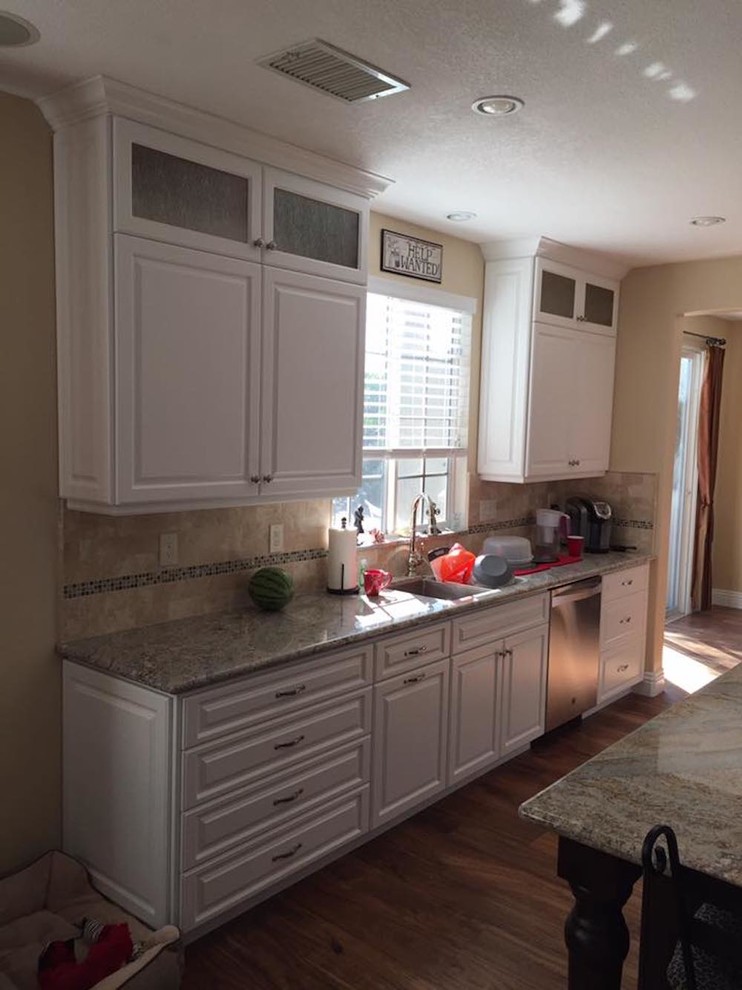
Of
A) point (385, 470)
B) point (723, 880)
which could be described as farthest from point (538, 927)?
point (385, 470)

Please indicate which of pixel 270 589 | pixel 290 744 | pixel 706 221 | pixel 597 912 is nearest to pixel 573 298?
pixel 706 221

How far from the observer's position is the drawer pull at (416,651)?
3.13 m

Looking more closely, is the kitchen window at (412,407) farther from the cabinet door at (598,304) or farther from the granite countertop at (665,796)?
the granite countertop at (665,796)

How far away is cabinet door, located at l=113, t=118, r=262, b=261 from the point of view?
2.38 meters

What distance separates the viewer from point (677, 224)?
12.4 ft

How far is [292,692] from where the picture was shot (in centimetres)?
264

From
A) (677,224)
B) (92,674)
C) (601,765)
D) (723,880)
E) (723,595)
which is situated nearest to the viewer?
(723,880)

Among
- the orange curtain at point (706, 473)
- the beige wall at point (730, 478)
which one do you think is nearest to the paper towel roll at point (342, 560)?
the orange curtain at point (706, 473)

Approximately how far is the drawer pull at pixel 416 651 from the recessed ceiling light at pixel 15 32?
2.27 metres

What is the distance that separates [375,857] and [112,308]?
2.14m

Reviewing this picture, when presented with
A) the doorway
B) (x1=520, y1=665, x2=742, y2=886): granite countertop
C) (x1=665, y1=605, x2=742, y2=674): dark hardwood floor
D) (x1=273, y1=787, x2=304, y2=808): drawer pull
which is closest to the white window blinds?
(x1=273, y1=787, x2=304, y2=808): drawer pull

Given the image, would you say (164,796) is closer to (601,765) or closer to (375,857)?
(375,857)

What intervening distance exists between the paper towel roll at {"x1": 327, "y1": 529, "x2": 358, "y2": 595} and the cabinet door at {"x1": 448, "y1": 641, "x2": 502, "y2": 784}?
1.81ft

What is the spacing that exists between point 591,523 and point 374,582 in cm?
192
